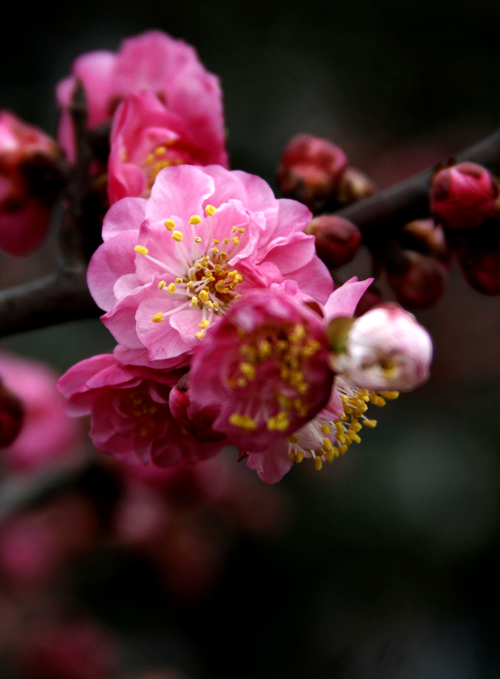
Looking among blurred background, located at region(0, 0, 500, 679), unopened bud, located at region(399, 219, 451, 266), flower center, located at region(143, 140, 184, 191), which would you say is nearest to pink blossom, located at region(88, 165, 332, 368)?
flower center, located at region(143, 140, 184, 191)

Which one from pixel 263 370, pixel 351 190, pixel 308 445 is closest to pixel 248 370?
pixel 263 370

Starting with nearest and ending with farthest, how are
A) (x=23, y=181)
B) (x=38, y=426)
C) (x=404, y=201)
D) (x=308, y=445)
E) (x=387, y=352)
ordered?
(x=387, y=352) < (x=308, y=445) < (x=404, y=201) < (x=23, y=181) < (x=38, y=426)

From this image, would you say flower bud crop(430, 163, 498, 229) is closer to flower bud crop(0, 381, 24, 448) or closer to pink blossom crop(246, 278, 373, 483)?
pink blossom crop(246, 278, 373, 483)

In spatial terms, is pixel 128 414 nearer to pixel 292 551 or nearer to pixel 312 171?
pixel 312 171

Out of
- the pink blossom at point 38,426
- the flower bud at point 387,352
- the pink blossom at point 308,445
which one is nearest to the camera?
the flower bud at point 387,352

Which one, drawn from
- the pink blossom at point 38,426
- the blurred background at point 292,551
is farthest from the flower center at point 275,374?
the pink blossom at point 38,426

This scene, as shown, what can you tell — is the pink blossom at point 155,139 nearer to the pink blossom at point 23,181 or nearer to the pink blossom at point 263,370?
the pink blossom at point 23,181
